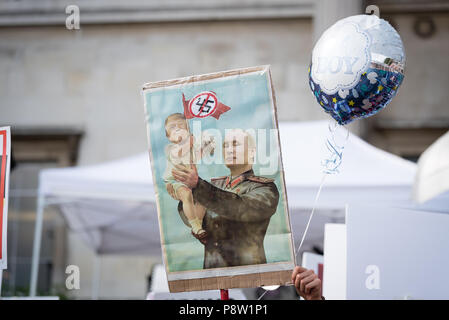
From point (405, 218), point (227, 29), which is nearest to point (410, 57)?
point (227, 29)

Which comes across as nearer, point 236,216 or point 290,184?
point 236,216

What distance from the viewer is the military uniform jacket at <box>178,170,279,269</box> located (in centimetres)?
323

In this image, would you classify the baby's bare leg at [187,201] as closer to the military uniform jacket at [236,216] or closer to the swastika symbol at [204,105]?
the military uniform jacket at [236,216]

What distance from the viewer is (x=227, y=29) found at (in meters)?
13.9

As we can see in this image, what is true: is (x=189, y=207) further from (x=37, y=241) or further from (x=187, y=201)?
(x=37, y=241)

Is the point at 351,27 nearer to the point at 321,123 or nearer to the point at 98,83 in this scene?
the point at 321,123

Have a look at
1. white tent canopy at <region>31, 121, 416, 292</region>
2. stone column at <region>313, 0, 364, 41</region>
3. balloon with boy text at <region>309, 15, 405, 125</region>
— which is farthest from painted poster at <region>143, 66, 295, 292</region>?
stone column at <region>313, 0, 364, 41</region>

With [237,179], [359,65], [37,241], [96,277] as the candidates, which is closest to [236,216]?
[237,179]

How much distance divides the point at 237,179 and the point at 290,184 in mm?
4088

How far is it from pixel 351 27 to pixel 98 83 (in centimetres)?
1072

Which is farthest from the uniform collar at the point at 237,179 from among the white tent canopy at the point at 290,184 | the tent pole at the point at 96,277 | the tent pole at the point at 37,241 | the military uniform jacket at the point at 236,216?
the tent pole at the point at 96,277

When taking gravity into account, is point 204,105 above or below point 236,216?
above

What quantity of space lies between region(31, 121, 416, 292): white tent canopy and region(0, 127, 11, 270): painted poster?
3411 mm

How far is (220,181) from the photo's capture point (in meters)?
3.29
